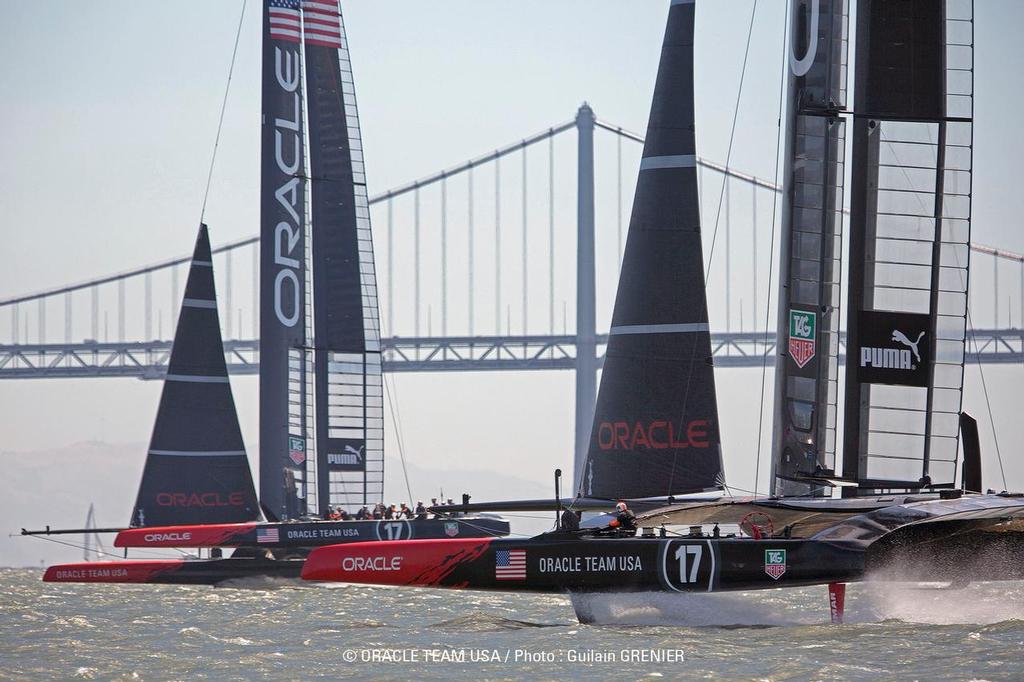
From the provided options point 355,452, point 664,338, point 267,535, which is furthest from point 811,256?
point 355,452

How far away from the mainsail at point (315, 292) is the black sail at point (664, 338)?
374cm

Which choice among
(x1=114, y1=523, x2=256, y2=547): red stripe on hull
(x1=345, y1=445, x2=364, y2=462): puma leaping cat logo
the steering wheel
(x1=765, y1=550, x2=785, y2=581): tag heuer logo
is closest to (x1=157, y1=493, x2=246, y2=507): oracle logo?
(x1=345, y1=445, x2=364, y2=462): puma leaping cat logo

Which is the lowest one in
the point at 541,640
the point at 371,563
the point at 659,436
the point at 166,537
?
the point at 166,537

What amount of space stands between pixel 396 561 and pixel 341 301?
5.63m

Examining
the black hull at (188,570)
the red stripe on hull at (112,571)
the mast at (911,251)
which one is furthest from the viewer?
the black hull at (188,570)

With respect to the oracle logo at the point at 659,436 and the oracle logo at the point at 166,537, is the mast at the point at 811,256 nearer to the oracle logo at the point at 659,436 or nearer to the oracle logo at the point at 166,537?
the oracle logo at the point at 659,436

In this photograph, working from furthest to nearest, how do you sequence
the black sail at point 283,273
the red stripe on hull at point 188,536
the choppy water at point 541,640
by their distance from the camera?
the black sail at point 283,273, the red stripe on hull at point 188,536, the choppy water at point 541,640

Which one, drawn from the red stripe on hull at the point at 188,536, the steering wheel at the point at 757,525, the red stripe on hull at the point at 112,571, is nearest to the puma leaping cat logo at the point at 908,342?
the steering wheel at the point at 757,525

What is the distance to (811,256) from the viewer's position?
324 inches

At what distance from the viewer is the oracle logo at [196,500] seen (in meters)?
12.5

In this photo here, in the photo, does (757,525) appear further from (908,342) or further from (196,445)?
(196,445)

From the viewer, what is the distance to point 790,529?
7.23 metres

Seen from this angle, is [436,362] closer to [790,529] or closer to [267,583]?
[267,583]

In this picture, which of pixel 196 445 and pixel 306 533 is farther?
pixel 196 445
